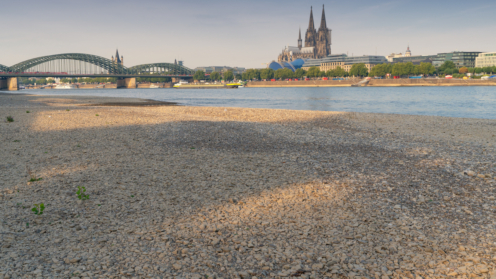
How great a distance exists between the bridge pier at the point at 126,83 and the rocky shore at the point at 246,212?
7130 inches

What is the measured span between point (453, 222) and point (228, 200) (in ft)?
12.9

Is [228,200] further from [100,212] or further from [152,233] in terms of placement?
[100,212]

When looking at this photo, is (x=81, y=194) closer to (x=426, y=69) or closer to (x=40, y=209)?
(x=40, y=209)

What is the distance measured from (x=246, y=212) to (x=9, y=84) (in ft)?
541

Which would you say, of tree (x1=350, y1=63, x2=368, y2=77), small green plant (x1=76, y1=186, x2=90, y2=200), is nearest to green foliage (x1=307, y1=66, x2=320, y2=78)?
tree (x1=350, y1=63, x2=368, y2=77)

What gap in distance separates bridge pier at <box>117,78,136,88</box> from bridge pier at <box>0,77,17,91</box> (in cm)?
5140

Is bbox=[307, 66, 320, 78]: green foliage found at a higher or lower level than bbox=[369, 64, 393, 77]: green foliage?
higher

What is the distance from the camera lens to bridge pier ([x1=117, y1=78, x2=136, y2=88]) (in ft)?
596

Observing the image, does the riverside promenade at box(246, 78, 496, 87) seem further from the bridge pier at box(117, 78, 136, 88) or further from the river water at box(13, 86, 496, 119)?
the bridge pier at box(117, 78, 136, 88)

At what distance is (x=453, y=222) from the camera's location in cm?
570

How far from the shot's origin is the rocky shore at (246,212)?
4.37 meters

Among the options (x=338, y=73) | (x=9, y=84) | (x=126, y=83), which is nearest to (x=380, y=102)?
(x=338, y=73)

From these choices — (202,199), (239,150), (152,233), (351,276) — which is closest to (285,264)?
(351,276)

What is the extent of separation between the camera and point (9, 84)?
138 metres
